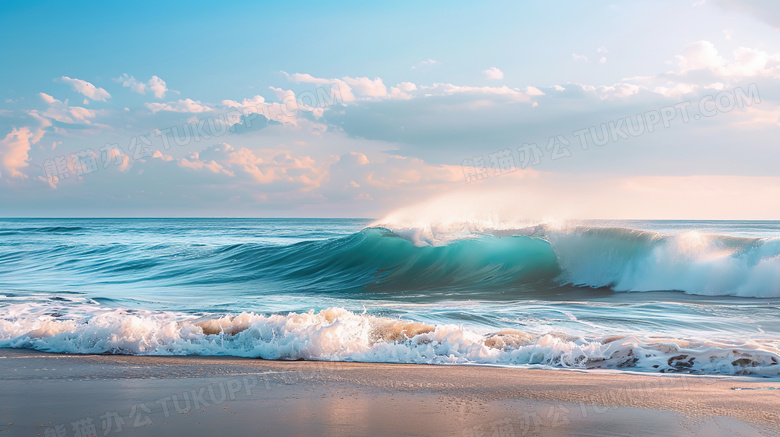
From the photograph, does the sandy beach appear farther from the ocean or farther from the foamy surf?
the ocean

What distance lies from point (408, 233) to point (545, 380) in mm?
12251

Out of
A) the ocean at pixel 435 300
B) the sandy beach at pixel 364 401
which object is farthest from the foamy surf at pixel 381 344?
the sandy beach at pixel 364 401

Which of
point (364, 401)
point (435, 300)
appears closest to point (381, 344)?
point (364, 401)

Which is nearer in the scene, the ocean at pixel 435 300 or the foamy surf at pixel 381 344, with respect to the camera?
the foamy surf at pixel 381 344

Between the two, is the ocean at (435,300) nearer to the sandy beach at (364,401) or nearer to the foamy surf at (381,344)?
the foamy surf at (381,344)

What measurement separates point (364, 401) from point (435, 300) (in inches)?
273

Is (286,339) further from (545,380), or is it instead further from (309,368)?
(545,380)

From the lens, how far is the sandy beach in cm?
345

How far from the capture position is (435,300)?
1089 centimetres

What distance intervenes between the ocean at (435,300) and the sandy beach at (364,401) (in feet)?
2.06

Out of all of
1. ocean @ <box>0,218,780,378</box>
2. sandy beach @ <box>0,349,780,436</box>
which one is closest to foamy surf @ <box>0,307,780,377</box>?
ocean @ <box>0,218,780,378</box>

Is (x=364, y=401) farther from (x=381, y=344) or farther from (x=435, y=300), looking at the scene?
(x=435, y=300)

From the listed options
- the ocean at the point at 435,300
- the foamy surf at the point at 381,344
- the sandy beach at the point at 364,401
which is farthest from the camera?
the ocean at the point at 435,300

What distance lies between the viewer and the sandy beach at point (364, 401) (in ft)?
11.3
